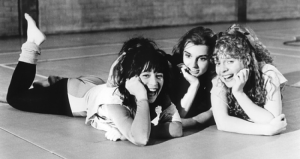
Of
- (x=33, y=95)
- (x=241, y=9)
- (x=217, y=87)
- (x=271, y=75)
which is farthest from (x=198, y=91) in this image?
(x=241, y=9)

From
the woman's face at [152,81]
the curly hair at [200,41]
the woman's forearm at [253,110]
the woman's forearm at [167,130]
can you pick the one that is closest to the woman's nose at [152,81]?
the woman's face at [152,81]

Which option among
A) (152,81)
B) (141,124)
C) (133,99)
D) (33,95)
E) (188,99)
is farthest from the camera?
(33,95)

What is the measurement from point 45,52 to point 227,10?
7.60 meters

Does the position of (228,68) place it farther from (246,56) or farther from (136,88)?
(136,88)

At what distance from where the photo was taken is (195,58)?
3.61 m

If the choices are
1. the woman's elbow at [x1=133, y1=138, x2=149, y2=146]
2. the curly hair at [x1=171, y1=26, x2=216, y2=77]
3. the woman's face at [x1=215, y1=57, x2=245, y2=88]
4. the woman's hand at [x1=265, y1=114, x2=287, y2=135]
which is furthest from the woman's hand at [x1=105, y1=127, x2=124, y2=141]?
the woman's hand at [x1=265, y1=114, x2=287, y2=135]

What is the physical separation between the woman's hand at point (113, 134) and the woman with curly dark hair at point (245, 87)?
71 cm

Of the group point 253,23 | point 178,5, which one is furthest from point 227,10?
point 178,5

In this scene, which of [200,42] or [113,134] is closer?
[113,134]

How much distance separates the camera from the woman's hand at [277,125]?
3.49m

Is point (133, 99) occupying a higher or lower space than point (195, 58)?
lower

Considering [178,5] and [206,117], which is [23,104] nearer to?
[206,117]

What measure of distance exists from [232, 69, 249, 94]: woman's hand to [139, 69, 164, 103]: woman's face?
500 millimetres

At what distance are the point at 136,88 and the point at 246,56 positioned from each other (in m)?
0.79
